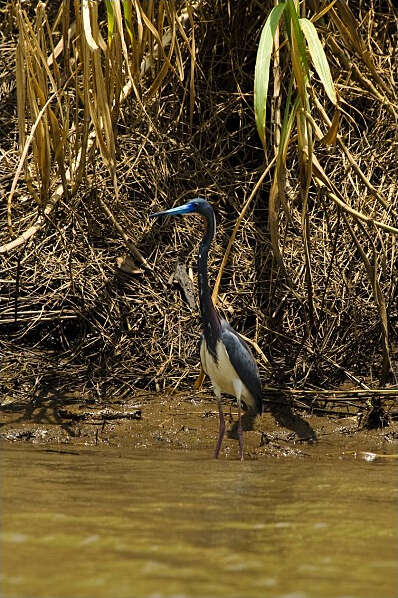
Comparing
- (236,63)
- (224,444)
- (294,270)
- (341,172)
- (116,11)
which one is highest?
(116,11)

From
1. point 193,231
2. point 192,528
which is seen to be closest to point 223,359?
point 193,231

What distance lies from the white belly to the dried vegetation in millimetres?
425

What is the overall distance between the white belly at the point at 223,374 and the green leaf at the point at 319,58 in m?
1.62

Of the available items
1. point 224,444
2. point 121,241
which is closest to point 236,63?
point 121,241

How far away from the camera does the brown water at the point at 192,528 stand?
263 centimetres

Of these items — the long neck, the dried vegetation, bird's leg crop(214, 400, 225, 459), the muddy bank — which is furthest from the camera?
the dried vegetation

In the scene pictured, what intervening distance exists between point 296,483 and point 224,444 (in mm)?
1362

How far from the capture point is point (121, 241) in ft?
21.7

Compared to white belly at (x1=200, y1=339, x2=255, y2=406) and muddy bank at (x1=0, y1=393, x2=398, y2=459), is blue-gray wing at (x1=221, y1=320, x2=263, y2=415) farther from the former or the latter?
muddy bank at (x1=0, y1=393, x2=398, y2=459)

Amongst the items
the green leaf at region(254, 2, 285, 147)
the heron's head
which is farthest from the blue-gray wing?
the green leaf at region(254, 2, 285, 147)

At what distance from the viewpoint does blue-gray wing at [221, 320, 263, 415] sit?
5.61 m

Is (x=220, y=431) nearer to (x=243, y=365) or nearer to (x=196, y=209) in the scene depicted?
(x=243, y=365)

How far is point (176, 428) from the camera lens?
18.8 feet

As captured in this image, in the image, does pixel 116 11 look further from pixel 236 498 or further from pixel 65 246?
pixel 236 498
